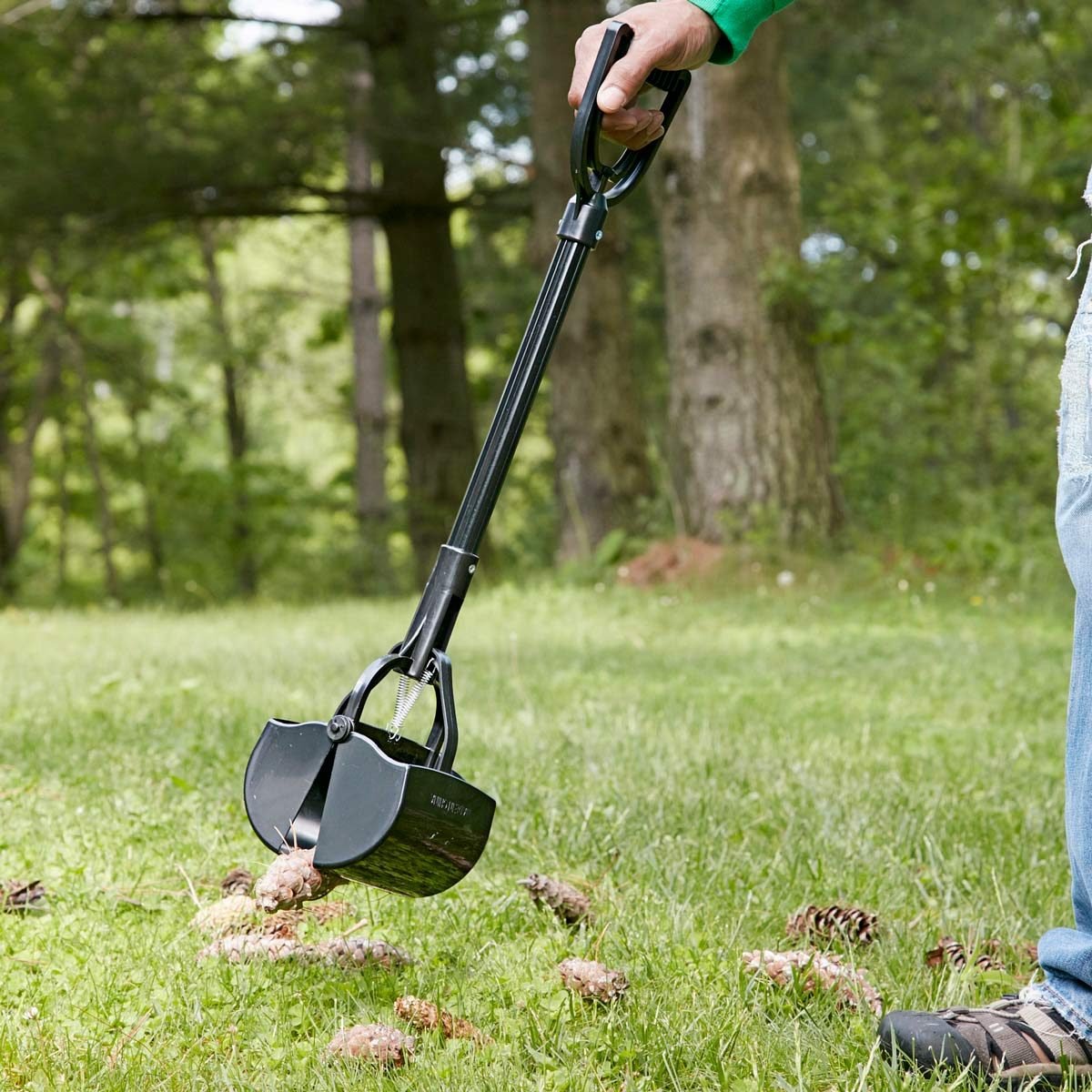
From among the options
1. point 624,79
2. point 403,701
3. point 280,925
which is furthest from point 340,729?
point 624,79

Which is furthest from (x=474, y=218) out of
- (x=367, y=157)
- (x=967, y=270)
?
(x=967, y=270)

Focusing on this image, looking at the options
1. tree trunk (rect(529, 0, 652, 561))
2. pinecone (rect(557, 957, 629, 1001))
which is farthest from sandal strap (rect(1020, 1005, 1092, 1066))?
tree trunk (rect(529, 0, 652, 561))

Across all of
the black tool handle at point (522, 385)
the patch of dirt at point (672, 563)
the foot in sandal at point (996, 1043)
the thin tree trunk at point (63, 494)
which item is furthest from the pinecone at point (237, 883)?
the thin tree trunk at point (63, 494)

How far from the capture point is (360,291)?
16.0 metres

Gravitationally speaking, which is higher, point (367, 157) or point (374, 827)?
point (367, 157)

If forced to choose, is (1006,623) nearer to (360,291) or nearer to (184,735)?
(184,735)

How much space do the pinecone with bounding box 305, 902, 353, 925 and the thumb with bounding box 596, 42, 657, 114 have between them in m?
1.38

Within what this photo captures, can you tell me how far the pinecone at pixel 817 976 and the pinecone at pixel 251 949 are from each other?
70 cm

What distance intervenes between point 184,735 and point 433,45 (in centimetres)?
1103

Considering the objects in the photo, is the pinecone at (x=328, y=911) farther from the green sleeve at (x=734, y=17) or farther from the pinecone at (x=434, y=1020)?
the green sleeve at (x=734, y=17)

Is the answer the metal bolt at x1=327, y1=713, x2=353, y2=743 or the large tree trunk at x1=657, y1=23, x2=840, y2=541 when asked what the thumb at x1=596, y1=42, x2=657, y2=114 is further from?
the large tree trunk at x1=657, y1=23, x2=840, y2=541

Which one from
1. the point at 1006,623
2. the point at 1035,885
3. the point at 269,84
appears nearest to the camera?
the point at 1035,885

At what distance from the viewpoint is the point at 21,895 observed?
7.47 feet

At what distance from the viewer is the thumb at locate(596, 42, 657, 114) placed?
1878mm
